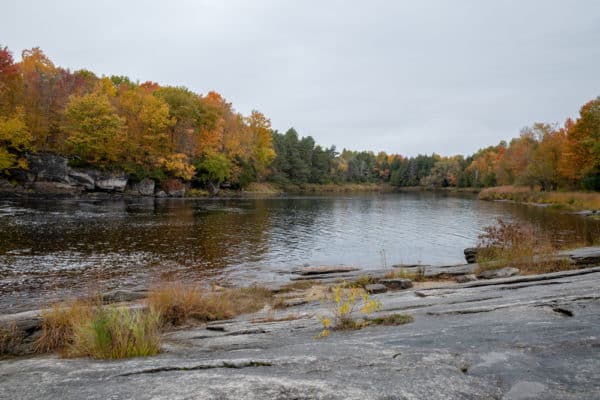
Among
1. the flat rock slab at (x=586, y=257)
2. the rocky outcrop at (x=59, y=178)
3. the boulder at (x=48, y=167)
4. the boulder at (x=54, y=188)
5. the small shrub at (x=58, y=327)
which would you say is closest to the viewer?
the small shrub at (x=58, y=327)

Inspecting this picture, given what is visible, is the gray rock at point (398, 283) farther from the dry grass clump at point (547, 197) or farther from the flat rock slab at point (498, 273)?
the dry grass clump at point (547, 197)

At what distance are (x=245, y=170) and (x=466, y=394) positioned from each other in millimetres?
86734

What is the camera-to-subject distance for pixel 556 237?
28.2 m

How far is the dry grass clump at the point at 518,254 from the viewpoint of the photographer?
14.4m

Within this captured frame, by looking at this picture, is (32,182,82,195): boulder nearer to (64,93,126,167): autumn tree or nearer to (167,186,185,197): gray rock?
(64,93,126,167): autumn tree

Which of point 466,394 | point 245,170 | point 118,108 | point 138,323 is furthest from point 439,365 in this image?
point 245,170

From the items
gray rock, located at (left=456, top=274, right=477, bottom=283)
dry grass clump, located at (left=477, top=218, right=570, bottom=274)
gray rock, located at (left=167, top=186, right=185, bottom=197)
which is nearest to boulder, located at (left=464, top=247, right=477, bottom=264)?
dry grass clump, located at (left=477, top=218, right=570, bottom=274)

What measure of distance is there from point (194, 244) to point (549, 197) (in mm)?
58932

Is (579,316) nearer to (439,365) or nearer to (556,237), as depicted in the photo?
(439,365)

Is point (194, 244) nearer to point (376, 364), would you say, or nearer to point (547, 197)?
point (376, 364)

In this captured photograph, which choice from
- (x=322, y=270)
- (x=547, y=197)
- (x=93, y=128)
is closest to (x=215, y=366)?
(x=322, y=270)

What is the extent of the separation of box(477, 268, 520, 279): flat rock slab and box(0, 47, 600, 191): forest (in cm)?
5531

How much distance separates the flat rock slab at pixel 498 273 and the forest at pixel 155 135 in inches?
2178

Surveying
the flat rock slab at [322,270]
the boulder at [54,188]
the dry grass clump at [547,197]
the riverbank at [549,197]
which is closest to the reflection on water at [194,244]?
the flat rock slab at [322,270]
